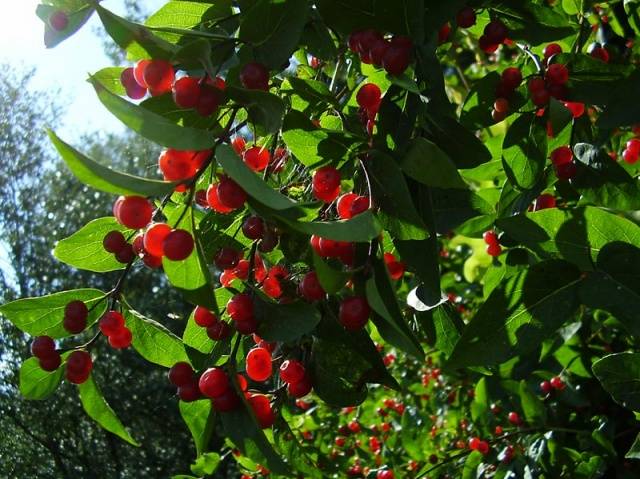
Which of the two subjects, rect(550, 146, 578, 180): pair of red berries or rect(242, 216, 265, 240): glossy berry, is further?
rect(550, 146, 578, 180): pair of red berries

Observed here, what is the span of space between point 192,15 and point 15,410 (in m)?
5.87

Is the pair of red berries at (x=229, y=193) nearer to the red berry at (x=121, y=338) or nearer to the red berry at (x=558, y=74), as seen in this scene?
the red berry at (x=121, y=338)

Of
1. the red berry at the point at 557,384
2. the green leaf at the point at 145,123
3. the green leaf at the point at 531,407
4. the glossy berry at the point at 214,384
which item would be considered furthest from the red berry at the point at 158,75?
the red berry at the point at 557,384

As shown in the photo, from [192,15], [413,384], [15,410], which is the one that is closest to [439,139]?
[192,15]

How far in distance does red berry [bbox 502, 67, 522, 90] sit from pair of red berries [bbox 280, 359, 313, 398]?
1.71 feet

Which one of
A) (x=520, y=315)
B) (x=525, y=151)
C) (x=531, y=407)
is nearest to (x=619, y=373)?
(x=520, y=315)

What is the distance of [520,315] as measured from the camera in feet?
3.12

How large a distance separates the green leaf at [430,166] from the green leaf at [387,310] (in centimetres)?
11

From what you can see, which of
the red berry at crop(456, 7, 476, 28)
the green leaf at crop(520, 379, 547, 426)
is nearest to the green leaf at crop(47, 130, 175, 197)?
the red berry at crop(456, 7, 476, 28)

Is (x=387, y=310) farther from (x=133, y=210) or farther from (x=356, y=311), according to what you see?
(x=133, y=210)

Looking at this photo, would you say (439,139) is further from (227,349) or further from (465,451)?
(465,451)

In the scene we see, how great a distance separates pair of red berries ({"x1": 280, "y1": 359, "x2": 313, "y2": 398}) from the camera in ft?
3.04

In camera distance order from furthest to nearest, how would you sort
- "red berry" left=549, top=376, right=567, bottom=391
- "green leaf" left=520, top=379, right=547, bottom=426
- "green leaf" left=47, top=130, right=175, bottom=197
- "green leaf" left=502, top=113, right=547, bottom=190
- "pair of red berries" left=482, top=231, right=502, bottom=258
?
"red berry" left=549, top=376, right=567, bottom=391
"green leaf" left=520, top=379, right=547, bottom=426
"pair of red berries" left=482, top=231, right=502, bottom=258
"green leaf" left=502, top=113, right=547, bottom=190
"green leaf" left=47, top=130, right=175, bottom=197

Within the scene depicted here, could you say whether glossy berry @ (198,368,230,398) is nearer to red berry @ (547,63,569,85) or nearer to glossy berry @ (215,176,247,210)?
glossy berry @ (215,176,247,210)
